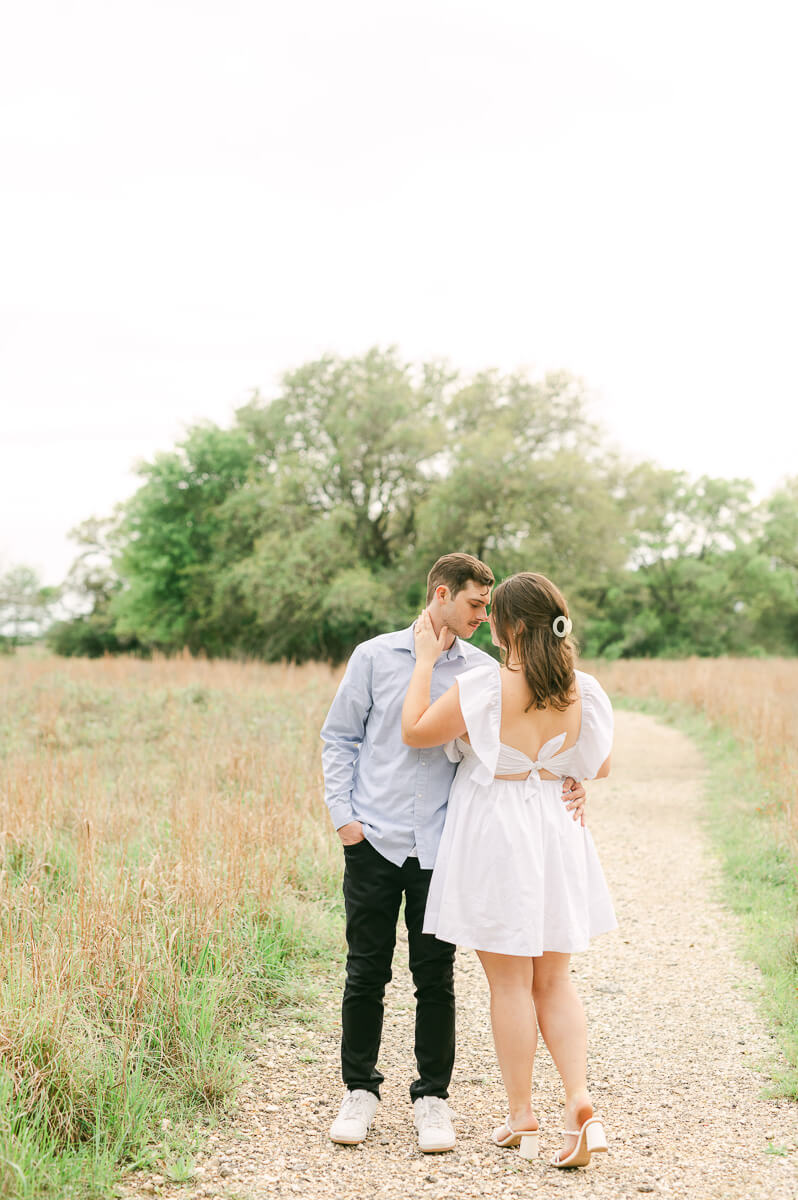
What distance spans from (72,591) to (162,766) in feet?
129

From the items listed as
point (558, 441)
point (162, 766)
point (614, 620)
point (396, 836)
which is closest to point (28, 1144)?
point (396, 836)

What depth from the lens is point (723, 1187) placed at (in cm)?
277

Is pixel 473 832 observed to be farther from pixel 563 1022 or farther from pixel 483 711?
pixel 563 1022

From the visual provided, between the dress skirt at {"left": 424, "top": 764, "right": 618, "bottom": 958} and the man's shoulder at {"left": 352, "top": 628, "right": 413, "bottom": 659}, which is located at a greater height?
the man's shoulder at {"left": 352, "top": 628, "right": 413, "bottom": 659}

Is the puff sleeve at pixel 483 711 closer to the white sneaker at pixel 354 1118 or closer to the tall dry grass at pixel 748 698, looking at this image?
the white sneaker at pixel 354 1118

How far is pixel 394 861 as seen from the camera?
3.11 m

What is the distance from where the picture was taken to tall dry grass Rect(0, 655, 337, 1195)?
2.91 m

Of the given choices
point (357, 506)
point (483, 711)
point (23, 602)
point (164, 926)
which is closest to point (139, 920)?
point (164, 926)

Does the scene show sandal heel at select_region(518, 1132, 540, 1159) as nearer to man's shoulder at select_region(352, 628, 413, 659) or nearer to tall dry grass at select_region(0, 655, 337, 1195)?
tall dry grass at select_region(0, 655, 337, 1195)

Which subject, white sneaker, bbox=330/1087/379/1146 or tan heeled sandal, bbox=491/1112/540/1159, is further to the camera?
white sneaker, bbox=330/1087/379/1146

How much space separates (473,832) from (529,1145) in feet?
3.14

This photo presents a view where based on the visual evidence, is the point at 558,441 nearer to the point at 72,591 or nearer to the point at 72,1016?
the point at 72,591

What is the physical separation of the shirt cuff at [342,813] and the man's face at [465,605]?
681 mm

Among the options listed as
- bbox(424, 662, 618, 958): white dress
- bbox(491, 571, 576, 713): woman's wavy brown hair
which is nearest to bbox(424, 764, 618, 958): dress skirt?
bbox(424, 662, 618, 958): white dress
